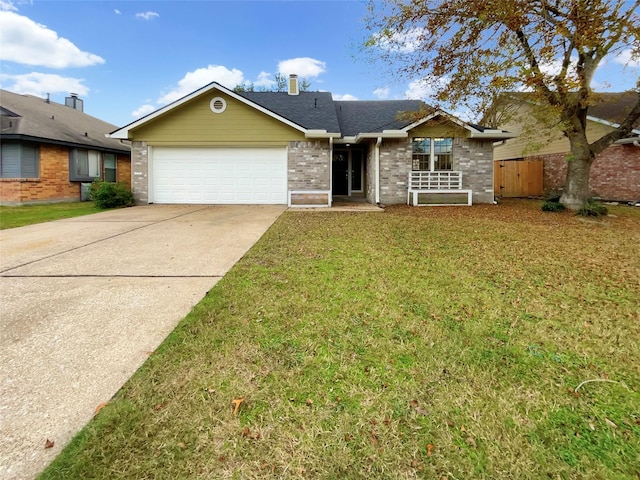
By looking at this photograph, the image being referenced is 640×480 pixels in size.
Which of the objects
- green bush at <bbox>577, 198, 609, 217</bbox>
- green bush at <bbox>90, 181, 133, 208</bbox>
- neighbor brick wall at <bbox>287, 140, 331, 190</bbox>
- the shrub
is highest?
neighbor brick wall at <bbox>287, 140, 331, 190</bbox>

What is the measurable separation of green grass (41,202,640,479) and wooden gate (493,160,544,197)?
1523 centimetres

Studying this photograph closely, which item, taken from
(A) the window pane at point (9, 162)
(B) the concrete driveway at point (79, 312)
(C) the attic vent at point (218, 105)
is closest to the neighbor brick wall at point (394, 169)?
(C) the attic vent at point (218, 105)

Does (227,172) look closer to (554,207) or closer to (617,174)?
(554,207)

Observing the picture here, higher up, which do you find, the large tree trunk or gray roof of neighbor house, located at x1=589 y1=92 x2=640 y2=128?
gray roof of neighbor house, located at x1=589 y1=92 x2=640 y2=128

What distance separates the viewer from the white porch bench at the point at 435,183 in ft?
43.0

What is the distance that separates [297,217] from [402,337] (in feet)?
24.6

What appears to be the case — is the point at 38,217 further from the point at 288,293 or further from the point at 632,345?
the point at 632,345

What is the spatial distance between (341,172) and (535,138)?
403 inches

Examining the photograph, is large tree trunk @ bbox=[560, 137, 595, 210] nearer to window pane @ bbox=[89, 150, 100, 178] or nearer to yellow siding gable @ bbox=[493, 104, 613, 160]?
yellow siding gable @ bbox=[493, 104, 613, 160]

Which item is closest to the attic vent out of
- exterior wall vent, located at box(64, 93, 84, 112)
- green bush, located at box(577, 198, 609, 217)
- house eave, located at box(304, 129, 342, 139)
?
house eave, located at box(304, 129, 342, 139)

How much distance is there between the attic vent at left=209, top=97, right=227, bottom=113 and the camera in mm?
13273

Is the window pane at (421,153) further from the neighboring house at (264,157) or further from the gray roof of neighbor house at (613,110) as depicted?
the gray roof of neighbor house at (613,110)

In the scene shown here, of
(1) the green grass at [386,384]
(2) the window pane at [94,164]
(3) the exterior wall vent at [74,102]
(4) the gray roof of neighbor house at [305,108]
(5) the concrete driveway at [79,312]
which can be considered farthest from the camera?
(3) the exterior wall vent at [74,102]

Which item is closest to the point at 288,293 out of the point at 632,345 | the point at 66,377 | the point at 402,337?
the point at 402,337
